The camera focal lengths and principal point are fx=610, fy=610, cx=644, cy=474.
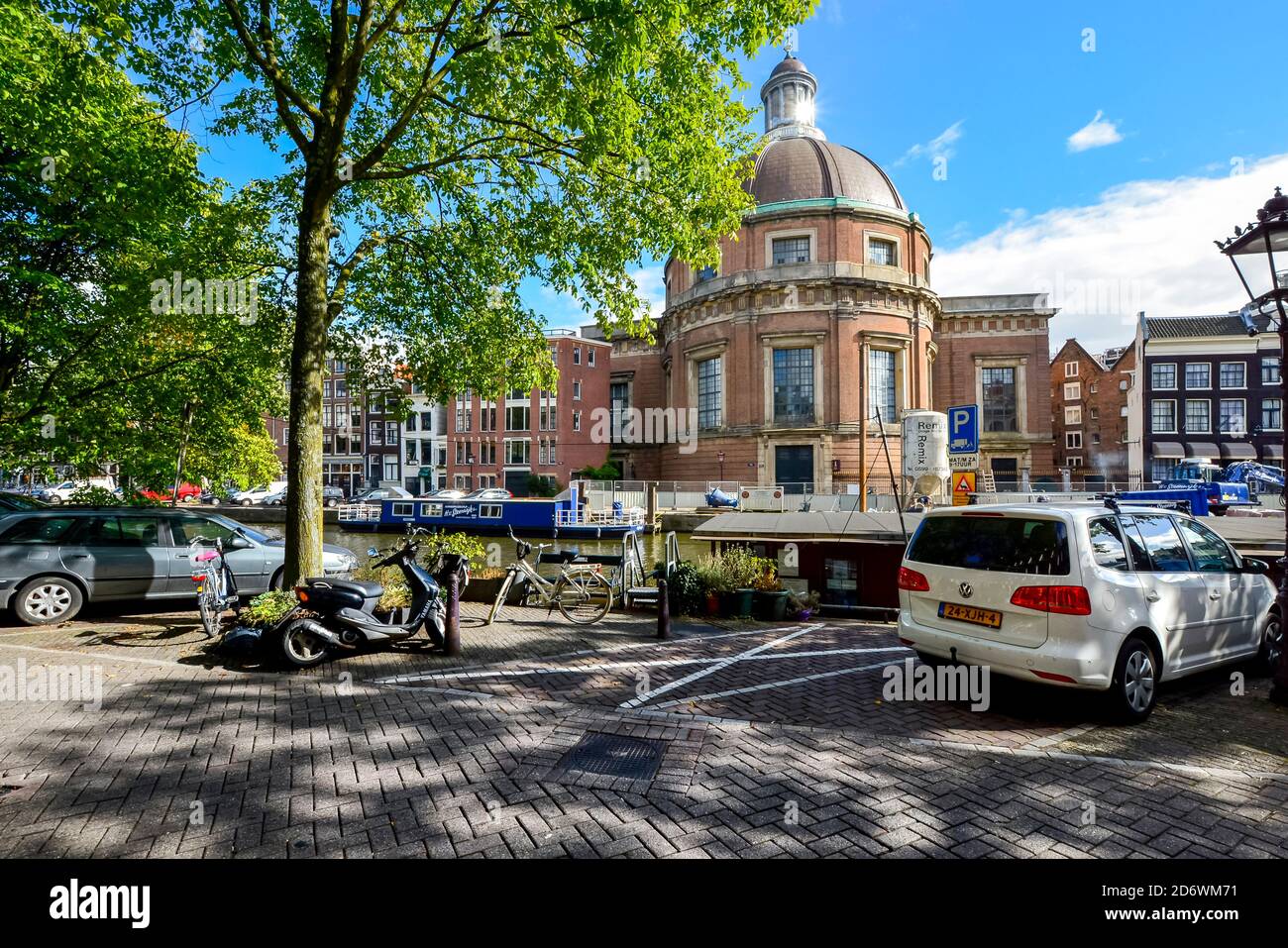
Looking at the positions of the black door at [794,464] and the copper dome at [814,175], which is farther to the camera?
the copper dome at [814,175]

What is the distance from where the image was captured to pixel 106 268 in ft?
35.9

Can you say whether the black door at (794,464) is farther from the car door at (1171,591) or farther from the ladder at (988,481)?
the car door at (1171,591)

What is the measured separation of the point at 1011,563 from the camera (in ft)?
17.2

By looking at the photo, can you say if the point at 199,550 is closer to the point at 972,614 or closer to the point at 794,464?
the point at 972,614

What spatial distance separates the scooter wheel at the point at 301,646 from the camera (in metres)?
6.66

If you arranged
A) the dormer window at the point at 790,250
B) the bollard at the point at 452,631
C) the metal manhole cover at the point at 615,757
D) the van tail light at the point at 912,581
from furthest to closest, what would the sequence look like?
the dormer window at the point at 790,250, the bollard at the point at 452,631, the van tail light at the point at 912,581, the metal manhole cover at the point at 615,757

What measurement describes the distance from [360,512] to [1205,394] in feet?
208

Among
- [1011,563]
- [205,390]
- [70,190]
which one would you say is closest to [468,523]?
[205,390]

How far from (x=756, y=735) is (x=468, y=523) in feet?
102

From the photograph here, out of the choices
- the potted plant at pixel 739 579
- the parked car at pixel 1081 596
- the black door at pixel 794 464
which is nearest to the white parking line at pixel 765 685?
the parked car at pixel 1081 596

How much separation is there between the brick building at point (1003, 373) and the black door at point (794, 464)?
52.4 feet

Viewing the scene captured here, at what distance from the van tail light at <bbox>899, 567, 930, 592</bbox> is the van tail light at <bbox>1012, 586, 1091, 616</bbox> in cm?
92

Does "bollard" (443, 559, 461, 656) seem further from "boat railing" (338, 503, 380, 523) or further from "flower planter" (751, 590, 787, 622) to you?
"boat railing" (338, 503, 380, 523)

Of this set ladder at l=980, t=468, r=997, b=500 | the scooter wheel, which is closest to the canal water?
the scooter wheel
